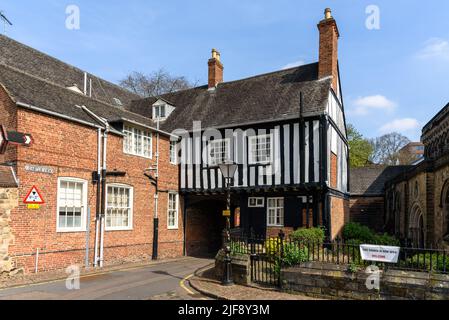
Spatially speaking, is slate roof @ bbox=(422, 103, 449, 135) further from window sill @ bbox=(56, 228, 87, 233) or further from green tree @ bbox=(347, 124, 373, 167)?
window sill @ bbox=(56, 228, 87, 233)

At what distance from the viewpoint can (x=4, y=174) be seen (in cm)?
1155

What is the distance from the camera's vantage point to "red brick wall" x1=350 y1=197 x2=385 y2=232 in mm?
26281

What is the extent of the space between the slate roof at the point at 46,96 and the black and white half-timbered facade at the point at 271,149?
4842 millimetres

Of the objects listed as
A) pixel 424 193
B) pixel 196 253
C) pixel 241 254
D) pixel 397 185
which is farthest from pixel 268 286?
pixel 397 185

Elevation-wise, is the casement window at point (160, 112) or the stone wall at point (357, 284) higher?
the casement window at point (160, 112)

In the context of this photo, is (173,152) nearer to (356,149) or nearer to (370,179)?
(370,179)

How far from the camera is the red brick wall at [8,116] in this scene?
11914 mm

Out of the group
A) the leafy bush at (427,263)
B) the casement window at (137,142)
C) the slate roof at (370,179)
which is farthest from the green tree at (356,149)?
the leafy bush at (427,263)

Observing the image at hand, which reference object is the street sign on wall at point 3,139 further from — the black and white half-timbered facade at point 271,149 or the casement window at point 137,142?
the black and white half-timbered facade at point 271,149

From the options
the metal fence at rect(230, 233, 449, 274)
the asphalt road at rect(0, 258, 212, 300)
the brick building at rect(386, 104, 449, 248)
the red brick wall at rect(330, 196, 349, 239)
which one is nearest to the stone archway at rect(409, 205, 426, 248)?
the brick building at rect(386, 104, 449, 248)

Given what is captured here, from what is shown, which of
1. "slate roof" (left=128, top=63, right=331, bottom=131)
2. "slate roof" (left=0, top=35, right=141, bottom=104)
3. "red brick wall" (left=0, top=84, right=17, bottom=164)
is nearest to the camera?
"red brick wall" (left=0, top=84, right=17, bottom=164)

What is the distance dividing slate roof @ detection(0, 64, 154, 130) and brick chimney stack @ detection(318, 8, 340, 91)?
9.92 meters

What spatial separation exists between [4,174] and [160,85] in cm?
2983
